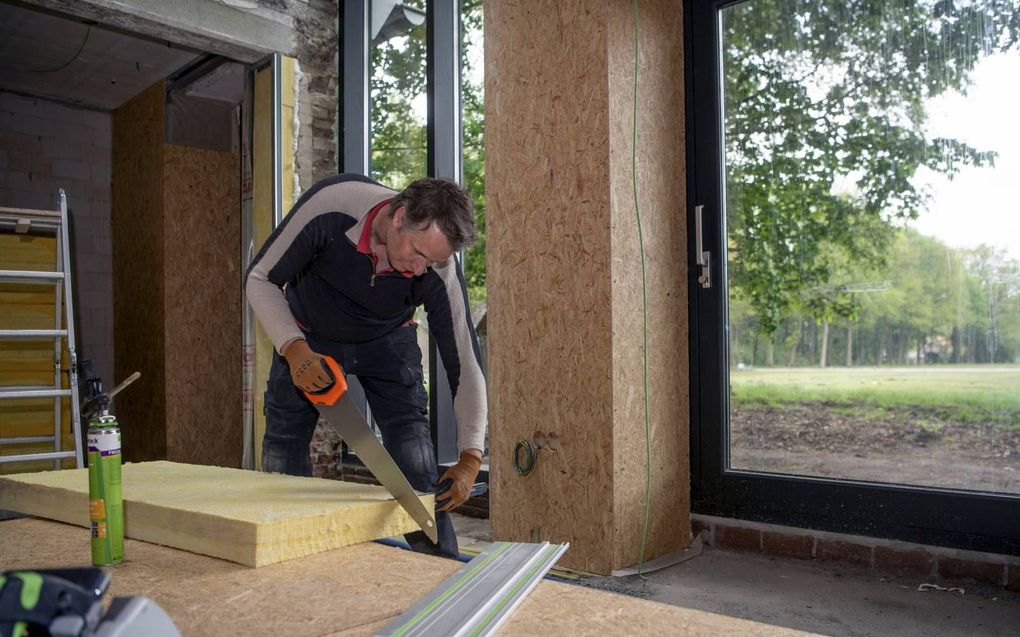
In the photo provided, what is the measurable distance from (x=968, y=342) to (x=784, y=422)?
2.37 feet

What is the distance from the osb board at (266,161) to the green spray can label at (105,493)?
319 cm

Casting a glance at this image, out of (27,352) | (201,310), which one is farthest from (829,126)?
(27,352)

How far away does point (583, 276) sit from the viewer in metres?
2.90

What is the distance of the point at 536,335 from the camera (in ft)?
9.97

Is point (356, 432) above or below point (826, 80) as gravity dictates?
below

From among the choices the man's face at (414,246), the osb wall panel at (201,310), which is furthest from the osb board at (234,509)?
the osb wall panel at (201,310)

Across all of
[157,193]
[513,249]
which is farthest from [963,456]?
[157,193]

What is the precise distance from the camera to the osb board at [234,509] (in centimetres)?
109

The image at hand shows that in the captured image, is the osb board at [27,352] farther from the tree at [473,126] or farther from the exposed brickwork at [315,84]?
the tree at [473,126]

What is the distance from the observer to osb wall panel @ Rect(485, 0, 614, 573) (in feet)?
9.36

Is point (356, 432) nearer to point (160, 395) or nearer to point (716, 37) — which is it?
point (716, 37)

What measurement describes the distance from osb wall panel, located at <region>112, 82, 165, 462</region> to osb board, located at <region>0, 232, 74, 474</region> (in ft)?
2.44

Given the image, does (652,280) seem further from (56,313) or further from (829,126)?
(56,313)

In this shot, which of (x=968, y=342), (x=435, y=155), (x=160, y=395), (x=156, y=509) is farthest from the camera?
(x=160, y=395)
